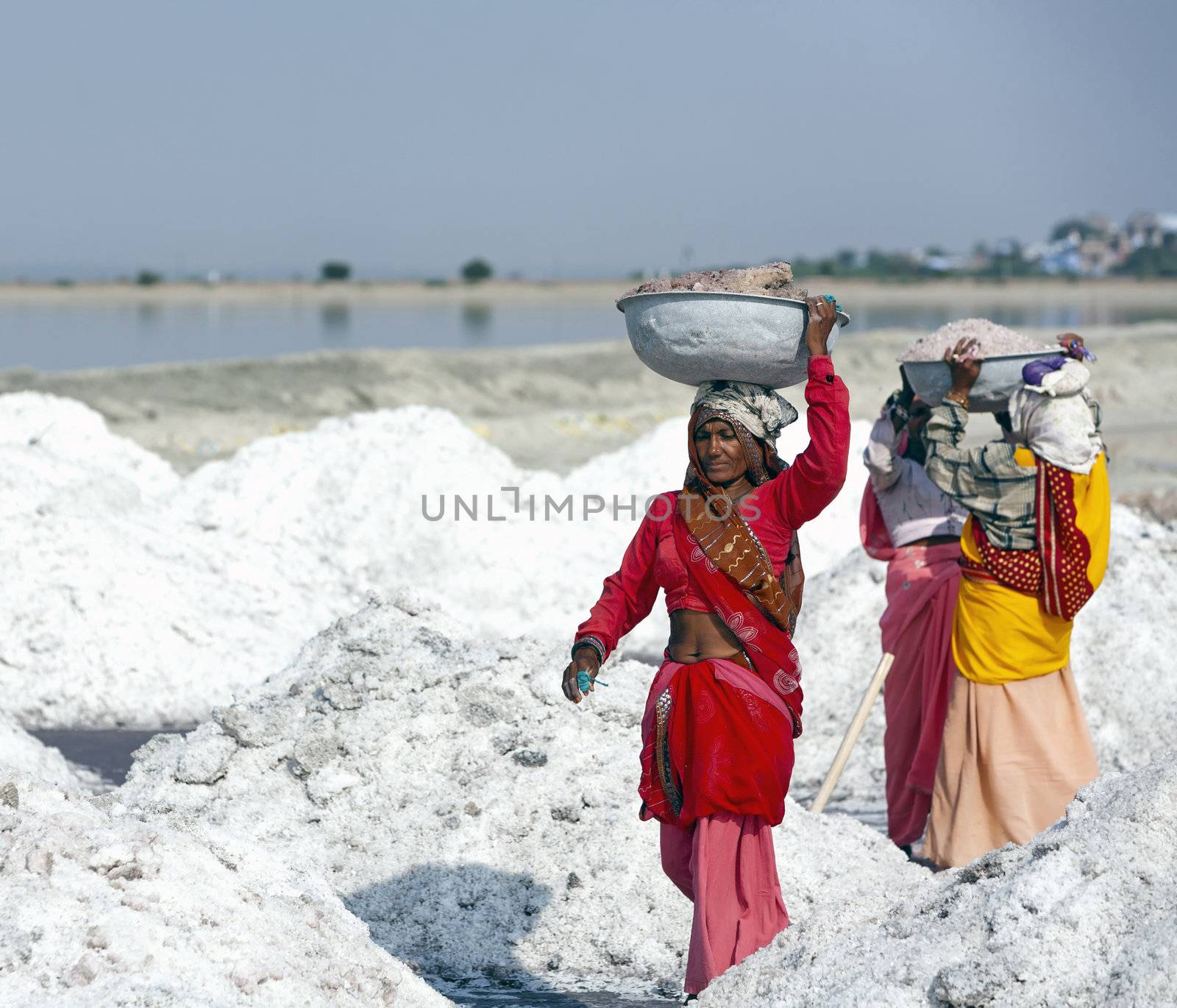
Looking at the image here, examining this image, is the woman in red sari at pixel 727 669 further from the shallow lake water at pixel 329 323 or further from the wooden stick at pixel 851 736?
the shallow lake water at pixel 329 323

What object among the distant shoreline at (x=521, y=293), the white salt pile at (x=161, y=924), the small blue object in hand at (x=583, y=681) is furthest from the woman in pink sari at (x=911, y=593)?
the distant shoreline at (x=521, y=293)

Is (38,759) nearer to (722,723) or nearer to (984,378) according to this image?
(722,723)

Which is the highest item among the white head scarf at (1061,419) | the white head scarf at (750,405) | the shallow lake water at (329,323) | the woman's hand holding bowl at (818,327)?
the woman's hand holding bowl at (818,327)

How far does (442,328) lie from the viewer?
34938 mm

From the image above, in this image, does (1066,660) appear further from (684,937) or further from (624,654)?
(624,654)

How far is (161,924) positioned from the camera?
2.90m

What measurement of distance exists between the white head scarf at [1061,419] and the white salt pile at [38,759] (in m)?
3.22

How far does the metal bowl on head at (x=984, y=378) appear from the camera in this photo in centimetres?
446

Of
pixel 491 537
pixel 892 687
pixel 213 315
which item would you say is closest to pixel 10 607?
pixel 491 537

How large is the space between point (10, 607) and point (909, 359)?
4.26 metres

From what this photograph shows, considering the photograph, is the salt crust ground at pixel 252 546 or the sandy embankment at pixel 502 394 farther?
the sandy embankment at pixel 502 394

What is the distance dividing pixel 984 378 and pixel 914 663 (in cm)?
99

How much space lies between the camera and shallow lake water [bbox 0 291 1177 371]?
2792cm

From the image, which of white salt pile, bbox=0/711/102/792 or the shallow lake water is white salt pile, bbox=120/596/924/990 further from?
the shallow lake water
